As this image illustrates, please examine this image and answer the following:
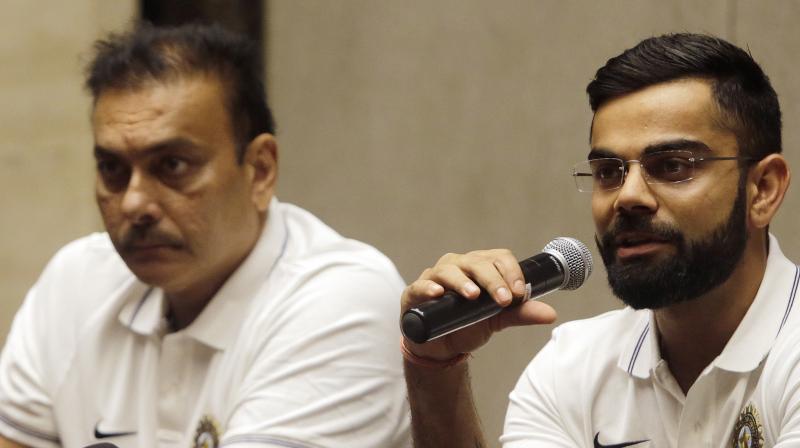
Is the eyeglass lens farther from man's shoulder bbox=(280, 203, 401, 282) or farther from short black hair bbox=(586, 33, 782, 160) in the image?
man's shoulder bbox=(280, 203, 401, 282)

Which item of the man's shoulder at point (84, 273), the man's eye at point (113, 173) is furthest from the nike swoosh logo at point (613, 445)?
the man's shoulder at point (84, 273)

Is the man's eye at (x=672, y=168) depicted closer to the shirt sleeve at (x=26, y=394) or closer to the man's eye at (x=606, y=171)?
the man's eye at (x=606, y=171)

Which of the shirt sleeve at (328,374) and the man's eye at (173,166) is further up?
the man's eye at (173,166)

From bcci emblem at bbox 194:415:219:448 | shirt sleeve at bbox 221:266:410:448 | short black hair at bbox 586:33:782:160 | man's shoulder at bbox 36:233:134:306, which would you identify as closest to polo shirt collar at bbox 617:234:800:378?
short black hair at bbox 586:33:782:160

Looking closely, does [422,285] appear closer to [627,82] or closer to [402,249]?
[627,82]

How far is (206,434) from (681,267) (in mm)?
1271

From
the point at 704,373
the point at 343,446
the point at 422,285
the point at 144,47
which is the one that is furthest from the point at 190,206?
the point at 704,373

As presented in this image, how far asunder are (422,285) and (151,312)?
1336mm

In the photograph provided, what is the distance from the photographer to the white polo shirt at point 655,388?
222 centimetres

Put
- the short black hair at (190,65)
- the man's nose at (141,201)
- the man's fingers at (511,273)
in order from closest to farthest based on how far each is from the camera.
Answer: the man's fingers at (511,273), the man's nose at (141,201), the short black hair at (190,65)

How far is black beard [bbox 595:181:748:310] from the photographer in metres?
2.34

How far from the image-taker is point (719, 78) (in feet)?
7.90

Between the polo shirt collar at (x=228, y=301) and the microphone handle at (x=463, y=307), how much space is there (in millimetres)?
1162

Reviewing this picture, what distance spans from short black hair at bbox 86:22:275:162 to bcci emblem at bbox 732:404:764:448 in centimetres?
157
